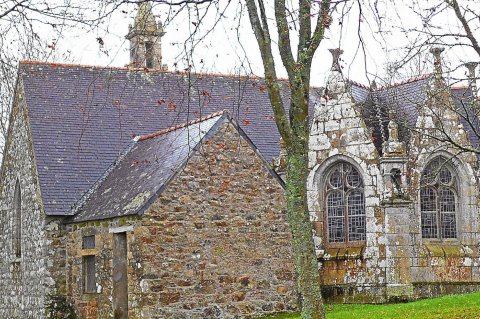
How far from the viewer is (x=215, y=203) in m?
19.2

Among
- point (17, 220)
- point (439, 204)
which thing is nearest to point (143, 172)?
point (17, 220)

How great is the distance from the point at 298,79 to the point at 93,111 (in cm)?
1375

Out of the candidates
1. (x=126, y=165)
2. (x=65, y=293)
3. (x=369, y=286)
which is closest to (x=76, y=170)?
(x=126, y=165)

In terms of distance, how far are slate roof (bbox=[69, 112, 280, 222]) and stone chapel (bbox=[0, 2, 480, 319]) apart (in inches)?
2.4

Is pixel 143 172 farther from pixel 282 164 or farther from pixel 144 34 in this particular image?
pixel 144 34

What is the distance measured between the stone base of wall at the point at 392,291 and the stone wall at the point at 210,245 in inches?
77.3

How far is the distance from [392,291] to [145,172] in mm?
6517

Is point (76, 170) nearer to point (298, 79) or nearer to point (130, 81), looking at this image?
point (130, 81)

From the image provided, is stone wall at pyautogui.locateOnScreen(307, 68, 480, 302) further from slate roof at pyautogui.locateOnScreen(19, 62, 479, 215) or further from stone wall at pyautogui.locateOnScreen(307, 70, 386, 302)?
slate roof at pyautogui.locateOnScreen(19, 62, 479, 215)

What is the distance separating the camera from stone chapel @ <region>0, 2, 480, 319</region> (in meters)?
18.6

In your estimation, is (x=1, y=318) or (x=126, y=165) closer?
(x=126, y=165)

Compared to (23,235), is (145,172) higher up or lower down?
higher up

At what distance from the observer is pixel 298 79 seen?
12.1 m

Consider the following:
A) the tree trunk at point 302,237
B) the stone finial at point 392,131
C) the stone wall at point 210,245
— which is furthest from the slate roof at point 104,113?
the tree trunk at point 302,237
